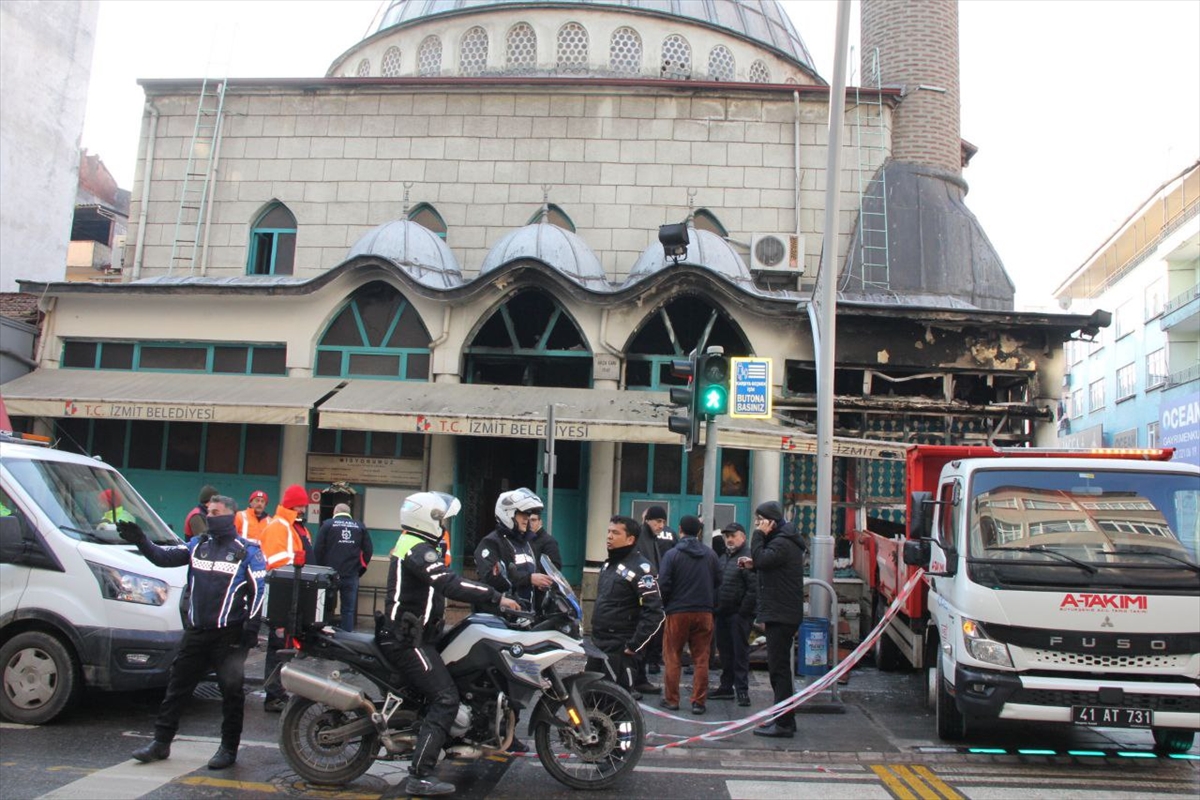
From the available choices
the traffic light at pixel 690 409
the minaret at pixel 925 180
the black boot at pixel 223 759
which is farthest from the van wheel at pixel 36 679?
the minaret at pixel 925 180

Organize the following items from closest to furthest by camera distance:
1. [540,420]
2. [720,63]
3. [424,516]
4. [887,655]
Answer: [424,516] → [887,655] → [540,420] → [720,63]

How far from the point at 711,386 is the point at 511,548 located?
2639mm

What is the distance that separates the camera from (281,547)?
859cm

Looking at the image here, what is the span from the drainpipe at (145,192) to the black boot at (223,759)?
564 inches

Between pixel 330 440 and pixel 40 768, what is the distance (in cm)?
1059

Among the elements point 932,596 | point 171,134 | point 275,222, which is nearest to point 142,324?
point 275,222

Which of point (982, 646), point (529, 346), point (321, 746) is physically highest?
point (529, 346)

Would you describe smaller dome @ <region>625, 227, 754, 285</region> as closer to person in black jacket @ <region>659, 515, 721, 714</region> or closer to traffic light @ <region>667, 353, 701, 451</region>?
traffic light @ <region>667, 353, 701, 451</region>

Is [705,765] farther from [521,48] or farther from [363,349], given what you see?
[521,48]

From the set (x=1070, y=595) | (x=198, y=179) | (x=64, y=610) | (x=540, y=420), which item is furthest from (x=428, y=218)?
(x=1070, y=595)

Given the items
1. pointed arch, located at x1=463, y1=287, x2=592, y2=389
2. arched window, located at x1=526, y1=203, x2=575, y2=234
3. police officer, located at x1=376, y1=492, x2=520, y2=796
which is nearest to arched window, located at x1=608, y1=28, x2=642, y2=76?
arched window, located at x1=526, y1=203, x2=575, y2=234

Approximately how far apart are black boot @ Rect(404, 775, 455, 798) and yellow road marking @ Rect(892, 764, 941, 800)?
293cm

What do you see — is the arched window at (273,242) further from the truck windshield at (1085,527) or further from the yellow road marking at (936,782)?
the yellow road marking at (936,782)

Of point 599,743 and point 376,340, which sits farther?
point 376,340
